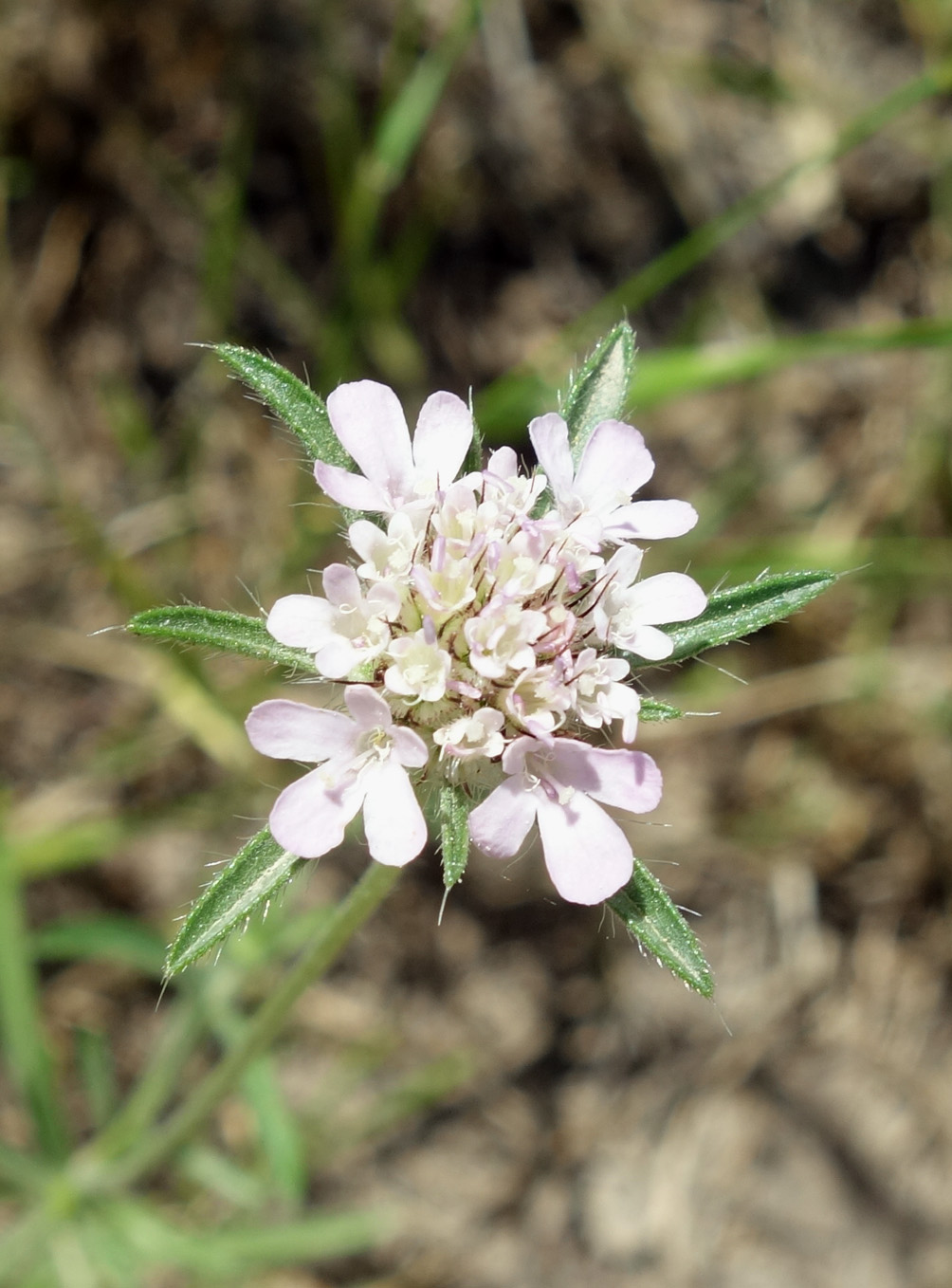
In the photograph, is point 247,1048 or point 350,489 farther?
point 247,1048

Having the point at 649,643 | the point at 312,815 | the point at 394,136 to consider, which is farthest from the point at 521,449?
the point at 312,815

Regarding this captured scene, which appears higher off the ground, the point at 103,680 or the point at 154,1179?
the point at 103,680

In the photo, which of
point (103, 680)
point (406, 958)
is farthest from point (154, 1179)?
point (103, 680)

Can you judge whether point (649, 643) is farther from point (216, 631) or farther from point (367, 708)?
point (216, 631)

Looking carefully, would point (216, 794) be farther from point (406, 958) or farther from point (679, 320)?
point (679, 320)

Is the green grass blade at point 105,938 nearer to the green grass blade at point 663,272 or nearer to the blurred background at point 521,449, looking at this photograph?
the blurred background at point 521,449

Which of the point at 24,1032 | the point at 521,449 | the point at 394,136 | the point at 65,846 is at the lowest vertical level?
the point at 24,1032

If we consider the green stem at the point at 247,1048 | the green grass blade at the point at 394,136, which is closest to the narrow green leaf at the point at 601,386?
the green stem at the point at 247,1048

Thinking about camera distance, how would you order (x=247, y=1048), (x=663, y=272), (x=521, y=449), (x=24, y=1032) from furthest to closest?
(x=521, y=449) → (x=663, y=272) → (x=24, y=1032) → (x=247, y=1048)
